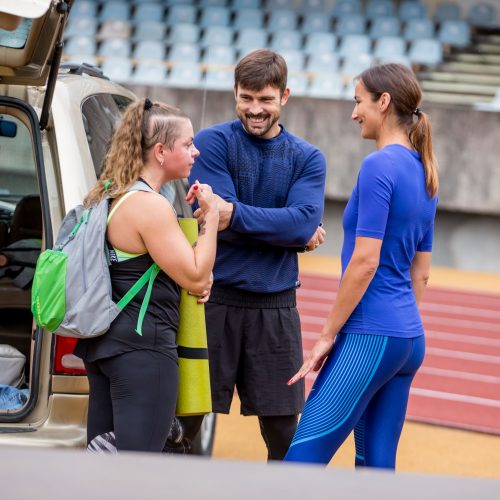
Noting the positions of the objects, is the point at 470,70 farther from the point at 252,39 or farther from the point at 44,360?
the point at 44,360

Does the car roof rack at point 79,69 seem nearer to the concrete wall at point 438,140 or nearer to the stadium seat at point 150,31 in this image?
the concrete wall at point 438,140

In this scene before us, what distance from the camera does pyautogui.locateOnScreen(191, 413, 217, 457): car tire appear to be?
16.9ft

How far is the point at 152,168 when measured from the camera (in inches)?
123

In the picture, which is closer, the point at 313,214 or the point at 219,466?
the point at 219,466

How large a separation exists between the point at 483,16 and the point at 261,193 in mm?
16455

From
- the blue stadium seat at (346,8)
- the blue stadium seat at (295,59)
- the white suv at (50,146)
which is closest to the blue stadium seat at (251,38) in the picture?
the blue stadium seat at (295,59)

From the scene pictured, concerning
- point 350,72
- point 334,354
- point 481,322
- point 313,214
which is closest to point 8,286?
point 313,214

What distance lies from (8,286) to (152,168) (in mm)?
1999

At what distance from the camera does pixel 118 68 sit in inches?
706

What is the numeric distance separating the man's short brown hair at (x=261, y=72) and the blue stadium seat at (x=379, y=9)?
54.3 ft

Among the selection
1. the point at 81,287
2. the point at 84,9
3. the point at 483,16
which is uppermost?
the point at 483,16

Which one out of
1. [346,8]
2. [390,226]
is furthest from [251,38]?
[390,226]

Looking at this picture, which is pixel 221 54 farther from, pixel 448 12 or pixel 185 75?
pixel 448 12

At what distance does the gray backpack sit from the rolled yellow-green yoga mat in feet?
0.69
